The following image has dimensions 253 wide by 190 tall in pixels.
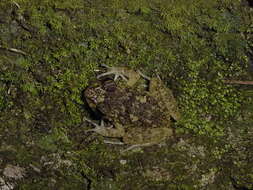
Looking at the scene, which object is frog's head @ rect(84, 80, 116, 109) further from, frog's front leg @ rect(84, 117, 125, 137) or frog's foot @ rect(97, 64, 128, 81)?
frog's front leg @ rect(84, 117, 125, 137)

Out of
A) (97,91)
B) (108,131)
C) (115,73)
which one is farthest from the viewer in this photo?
(115,73)

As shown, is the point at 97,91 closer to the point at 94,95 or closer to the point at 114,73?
the point at 94,95

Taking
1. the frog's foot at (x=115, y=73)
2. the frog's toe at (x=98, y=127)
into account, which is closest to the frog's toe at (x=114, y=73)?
the frog's foot at (x=115, y=73)

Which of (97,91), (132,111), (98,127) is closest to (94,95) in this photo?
(97,91)

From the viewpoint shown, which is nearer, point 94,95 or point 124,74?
point 94,95

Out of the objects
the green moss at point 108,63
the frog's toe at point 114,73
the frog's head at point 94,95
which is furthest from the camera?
the frog's toe at point 114,73

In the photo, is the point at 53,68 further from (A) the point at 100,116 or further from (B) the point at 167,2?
(B) the point at 167,2

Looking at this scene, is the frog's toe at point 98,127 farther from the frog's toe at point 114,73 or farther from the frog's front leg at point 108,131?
the frog's toe at point 114,73

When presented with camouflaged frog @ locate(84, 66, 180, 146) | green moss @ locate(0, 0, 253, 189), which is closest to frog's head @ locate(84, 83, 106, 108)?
camouflaged frog @ locate(84, 66, 180, 146)
